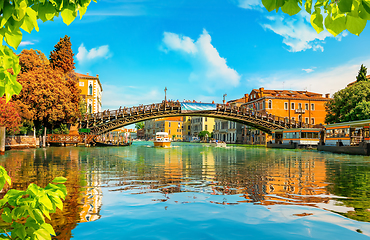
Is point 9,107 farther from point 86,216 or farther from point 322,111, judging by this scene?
point 322,111

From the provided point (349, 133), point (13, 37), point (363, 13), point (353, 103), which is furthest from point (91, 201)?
point (353, 103)

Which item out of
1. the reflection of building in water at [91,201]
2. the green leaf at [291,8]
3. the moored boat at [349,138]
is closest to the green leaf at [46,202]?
the green leaf at [291,8]

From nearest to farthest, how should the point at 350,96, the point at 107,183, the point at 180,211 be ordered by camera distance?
the point at 180,211
the point at 107,183
the point at 350,96

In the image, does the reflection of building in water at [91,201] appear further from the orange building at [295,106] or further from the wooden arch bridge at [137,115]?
the orange building at [295,106]

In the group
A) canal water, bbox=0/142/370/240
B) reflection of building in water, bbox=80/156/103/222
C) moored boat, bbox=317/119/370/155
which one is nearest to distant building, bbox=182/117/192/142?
moored boat, bbox=317/119/370/155

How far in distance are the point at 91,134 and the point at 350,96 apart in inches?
1311

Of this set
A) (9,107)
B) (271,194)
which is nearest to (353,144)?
(271,194)

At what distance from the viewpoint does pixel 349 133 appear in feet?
93.7

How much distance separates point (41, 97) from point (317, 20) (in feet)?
103

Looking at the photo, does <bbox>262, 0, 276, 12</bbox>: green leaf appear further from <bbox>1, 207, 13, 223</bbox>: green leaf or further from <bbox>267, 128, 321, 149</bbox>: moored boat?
<bbox>267, 128, 321, 149</bbox>: moored boat

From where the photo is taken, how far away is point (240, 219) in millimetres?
4766

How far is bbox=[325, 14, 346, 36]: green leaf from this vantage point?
1671 mm

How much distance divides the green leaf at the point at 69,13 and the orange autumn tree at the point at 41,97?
27413mm

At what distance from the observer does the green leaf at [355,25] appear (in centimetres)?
161
